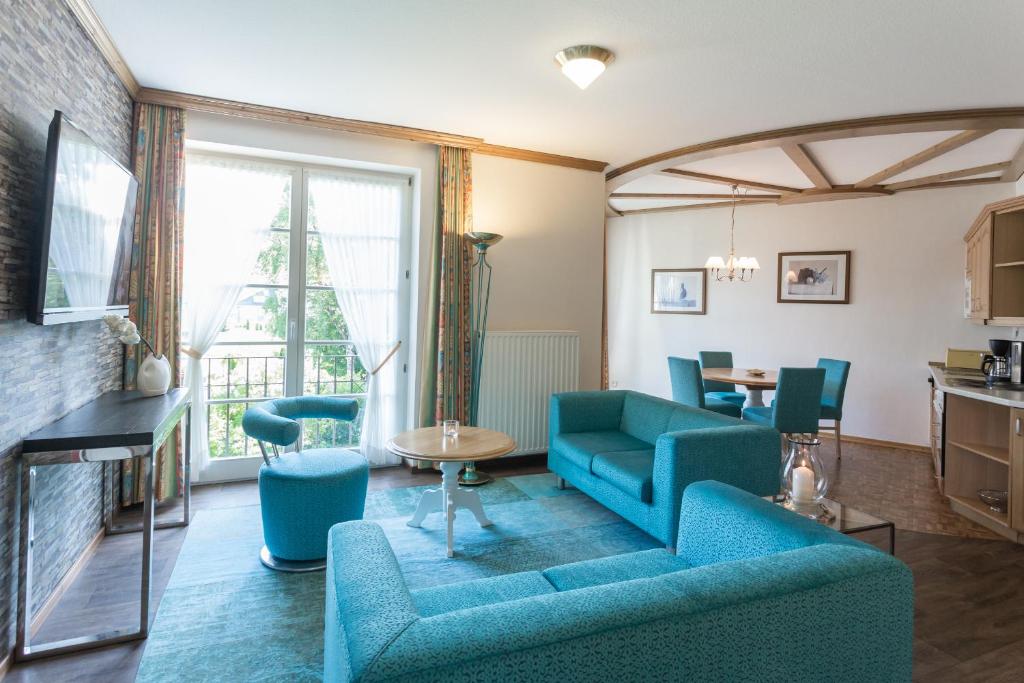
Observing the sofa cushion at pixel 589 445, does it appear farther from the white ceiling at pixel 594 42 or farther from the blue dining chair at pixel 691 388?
the white ceiling at pixel 594 42

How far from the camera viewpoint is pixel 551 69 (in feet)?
10.5

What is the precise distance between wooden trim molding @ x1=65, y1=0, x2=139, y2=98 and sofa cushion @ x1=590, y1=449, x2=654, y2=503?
3.50 m

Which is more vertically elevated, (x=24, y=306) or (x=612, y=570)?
(x=24, y=306)

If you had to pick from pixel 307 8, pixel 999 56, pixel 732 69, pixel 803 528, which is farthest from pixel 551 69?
pixel 803 528

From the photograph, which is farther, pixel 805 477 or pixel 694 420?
pixel 694 420

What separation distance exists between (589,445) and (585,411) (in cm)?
43

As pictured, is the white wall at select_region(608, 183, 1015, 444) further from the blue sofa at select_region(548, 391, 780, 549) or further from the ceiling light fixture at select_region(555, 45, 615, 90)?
the ceiling light fixture at select_region(555, 45, 615, 90)

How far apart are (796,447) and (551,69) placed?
7.72ft

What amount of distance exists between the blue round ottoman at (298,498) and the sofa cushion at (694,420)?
193cm

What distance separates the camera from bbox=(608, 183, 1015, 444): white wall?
5691 millimetres

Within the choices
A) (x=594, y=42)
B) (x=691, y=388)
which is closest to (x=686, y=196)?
(x=691, y=388)

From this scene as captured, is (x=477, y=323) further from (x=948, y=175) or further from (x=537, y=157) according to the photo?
(x=948, y=175)

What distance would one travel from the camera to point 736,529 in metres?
1.80

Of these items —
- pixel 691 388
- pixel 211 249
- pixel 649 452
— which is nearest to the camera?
pixel 649 452
